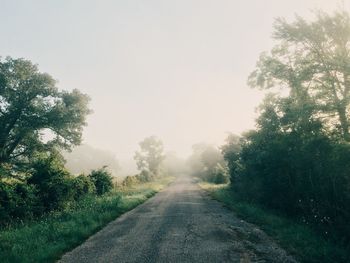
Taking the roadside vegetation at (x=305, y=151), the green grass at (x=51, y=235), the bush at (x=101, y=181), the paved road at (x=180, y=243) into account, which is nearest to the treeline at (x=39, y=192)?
the green grass at (x=51, y=235)

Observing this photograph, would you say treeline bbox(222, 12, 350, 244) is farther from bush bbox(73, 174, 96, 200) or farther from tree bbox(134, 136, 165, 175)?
tree bbox(134, 136, 165, 175)

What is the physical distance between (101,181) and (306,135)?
2190cm

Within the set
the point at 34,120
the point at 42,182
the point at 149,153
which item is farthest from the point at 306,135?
the point at 149,153

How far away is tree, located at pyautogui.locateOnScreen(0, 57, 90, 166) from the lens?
3444 centimetres

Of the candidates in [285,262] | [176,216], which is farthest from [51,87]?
[285,262]

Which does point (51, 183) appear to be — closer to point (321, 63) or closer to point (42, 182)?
point (42, 182)

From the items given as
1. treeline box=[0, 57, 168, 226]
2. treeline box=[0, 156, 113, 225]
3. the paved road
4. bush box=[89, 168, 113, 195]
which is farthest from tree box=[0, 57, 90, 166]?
the paved road

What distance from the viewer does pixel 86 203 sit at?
71.8 feet

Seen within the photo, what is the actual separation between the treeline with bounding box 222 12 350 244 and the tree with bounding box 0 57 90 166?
19968 mm

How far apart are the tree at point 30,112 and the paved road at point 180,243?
23.1 meters

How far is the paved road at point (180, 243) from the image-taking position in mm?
9820

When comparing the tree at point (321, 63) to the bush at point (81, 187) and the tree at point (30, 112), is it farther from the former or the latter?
the tree at point (30, 112)

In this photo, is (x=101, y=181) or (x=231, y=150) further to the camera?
(x=231, y=150)

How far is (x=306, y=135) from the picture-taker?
1569 cm
